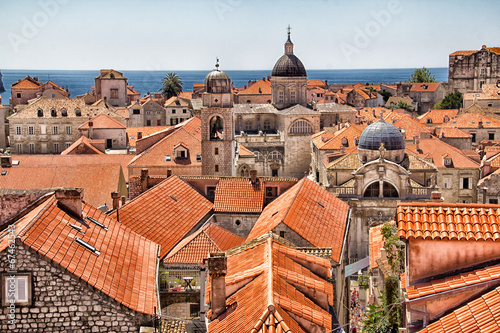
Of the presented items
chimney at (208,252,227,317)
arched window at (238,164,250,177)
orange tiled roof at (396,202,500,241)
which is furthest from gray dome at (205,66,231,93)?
orange tiled roof at (396,202,500,241)

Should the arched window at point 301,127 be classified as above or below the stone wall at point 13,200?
above

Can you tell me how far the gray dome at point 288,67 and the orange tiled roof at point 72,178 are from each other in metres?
40.0

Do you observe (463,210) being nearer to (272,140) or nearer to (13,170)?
(13,170)

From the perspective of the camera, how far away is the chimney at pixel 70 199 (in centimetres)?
2047

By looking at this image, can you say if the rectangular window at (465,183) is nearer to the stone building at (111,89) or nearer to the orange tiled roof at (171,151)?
the orange tiled roof at (171,151)

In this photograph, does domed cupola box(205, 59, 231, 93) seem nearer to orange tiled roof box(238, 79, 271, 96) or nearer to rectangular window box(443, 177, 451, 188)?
rectangular window box(443, 177, 451, 188)

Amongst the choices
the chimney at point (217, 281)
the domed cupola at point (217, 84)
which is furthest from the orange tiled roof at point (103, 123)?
the chimney at point (217, 281)

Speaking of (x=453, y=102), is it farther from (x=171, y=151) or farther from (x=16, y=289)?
(x=16, y=289)

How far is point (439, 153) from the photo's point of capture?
6456 centimetres

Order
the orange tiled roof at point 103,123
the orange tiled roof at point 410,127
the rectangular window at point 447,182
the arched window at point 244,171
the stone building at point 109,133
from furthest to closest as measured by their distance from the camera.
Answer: the orange tiled roof at point 410,127 → the orange tiled roof at point 103,123 → the stone building at point 109,133 → the arched window at point 244,171 → the rectangular window at point 447,182

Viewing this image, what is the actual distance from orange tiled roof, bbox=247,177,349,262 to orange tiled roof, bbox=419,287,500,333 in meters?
14.1

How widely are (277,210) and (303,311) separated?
50.4ft

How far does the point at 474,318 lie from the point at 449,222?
7.09ft

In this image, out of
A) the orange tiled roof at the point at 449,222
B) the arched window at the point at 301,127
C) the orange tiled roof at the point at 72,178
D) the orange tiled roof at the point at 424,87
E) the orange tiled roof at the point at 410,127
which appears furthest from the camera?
the orange tiled roof at the point at 424,87
